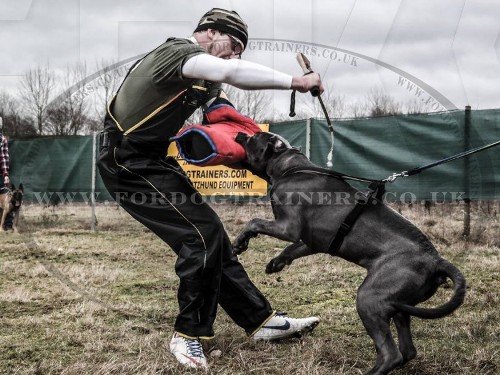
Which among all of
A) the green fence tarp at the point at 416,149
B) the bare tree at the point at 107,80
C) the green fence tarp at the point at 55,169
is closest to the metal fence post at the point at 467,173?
the green fence tarp at the point at 416,149

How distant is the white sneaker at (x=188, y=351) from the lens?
3166mm

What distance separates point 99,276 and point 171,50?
344 centimetres

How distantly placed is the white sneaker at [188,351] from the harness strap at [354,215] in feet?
3.03

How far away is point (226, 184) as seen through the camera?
30.7 ft

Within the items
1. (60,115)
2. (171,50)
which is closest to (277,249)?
(171,50)

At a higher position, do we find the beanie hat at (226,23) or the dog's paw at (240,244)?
the beanie hat at (226,23)

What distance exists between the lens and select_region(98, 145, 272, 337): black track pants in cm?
326

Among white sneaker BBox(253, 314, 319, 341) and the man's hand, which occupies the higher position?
the man's hand

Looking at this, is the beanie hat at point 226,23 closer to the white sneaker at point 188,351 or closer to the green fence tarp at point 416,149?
the white sneaker at point 188,351

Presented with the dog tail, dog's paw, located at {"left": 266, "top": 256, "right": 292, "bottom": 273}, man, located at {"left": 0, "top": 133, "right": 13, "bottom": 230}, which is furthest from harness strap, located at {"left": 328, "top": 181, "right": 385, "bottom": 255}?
man, located at {"left": 0, "top": 133, "right": 13, "bottom": 230}

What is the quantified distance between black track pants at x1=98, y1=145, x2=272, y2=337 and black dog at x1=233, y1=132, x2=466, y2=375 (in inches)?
8.2

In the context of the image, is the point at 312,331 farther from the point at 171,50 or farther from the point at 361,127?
the point at 361,127

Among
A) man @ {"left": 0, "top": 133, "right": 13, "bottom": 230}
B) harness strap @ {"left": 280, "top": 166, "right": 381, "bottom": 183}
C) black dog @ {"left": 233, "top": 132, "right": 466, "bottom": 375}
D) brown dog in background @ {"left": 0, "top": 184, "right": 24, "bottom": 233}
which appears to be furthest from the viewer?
brown dog in background @ {"left": 0, "top": 184, "right": 24, "bottom": 233}

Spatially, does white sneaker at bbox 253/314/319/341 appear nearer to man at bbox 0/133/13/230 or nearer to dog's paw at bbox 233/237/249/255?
dog's paw at bbox 233/237/249/255
